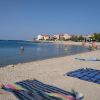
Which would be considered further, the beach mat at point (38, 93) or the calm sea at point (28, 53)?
the calm sea at point (28, 53)

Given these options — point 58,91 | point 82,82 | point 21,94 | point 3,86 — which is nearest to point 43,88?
point 58,91

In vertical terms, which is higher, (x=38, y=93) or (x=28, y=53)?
(x=38, y=93)

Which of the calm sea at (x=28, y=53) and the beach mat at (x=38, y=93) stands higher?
the beach mat at (x=38, y=93)

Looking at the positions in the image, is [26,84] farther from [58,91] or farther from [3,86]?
[58,91]

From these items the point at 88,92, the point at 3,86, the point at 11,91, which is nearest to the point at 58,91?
the point at 88,92

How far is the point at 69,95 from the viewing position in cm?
704

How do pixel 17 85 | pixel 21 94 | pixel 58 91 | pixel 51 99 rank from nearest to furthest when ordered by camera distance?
pixel 51 99, pixel 21 94, pixel 58 91, pixel 17 85

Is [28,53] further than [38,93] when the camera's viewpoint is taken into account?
Yes

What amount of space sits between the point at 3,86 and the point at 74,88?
3094 mm

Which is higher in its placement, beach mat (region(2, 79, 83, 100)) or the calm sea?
beach mat (region(2, 79, 83, 100))

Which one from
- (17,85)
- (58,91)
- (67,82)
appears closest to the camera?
(58,91)

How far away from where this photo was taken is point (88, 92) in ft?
25.6

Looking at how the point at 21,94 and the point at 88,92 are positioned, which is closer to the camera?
the point at 21,94

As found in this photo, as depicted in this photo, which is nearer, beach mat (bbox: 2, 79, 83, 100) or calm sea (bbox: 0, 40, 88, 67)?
beach mat (bbox: 2, 79, 83, 100)
